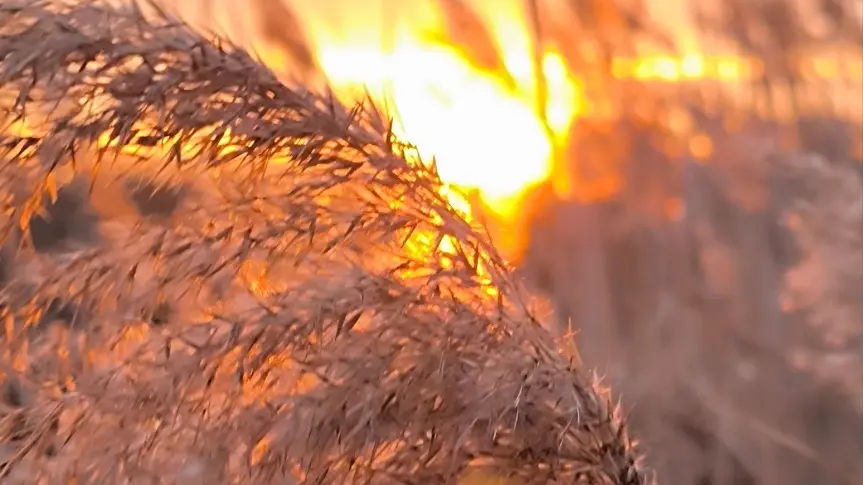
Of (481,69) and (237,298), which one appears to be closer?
(237,298)

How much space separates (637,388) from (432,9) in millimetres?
910

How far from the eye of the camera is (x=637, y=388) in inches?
73.1

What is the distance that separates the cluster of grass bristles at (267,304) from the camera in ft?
A: 2.61

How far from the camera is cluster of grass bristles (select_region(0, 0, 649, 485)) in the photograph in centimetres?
80

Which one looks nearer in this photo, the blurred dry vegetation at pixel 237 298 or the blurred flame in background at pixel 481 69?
the blurred dry vegetation at pixel 237 298

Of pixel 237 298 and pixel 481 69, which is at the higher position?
pixel 481 69

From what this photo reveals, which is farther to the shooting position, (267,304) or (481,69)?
(481,69)

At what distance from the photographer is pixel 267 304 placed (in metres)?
0.83

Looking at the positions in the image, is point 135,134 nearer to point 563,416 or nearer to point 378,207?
point 378,207

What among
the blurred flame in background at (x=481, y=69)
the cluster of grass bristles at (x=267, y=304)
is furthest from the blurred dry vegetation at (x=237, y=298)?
the blurred flame in background at (x=481, y=69)

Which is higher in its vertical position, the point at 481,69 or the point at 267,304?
the point at 481,69

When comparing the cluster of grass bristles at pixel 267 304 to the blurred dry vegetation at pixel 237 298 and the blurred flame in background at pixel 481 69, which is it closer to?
the blurred dry vegetation at pixel 237 298

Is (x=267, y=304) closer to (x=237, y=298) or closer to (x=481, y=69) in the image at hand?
(x=237, y=298)

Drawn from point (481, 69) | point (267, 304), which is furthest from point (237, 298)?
point (481, 69)
